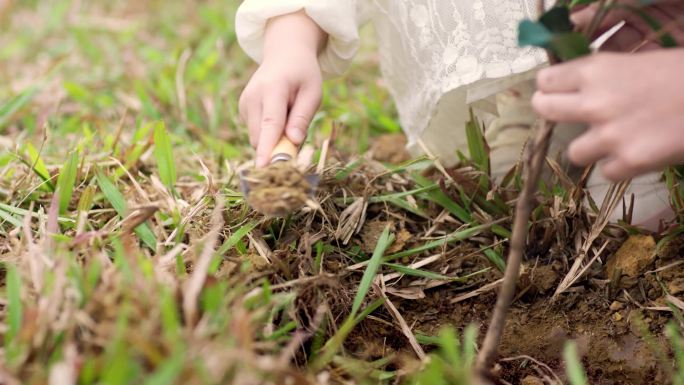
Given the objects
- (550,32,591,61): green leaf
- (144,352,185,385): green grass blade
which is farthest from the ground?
(550,32,591,61): green leaf

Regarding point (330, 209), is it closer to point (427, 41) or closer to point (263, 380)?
point (427, 41)

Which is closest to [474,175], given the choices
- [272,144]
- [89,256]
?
[272,144]

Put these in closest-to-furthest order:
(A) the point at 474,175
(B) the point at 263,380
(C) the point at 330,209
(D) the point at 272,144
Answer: (B) the point at 263,380
(D) the point at 272,144
(C) the point at 330,209
(A) the point at 474,175

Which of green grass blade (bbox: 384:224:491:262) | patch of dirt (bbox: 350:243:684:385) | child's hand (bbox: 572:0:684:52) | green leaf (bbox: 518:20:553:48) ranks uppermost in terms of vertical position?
green leaf (bbox: 518:20:553:48)

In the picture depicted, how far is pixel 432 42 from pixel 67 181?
677 millimetres

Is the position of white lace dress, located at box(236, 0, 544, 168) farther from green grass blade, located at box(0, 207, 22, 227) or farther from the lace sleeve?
green grass blade, located at box(0, 207, 22, 227)

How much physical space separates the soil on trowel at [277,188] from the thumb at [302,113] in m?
0.10

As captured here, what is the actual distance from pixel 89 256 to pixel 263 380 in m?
0.36

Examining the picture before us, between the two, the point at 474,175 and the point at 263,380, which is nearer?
the point at 263,380

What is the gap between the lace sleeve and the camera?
4.12 feet

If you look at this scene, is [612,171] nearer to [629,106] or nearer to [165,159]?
[629,106]

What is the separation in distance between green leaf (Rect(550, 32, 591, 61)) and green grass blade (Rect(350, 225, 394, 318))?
429mm

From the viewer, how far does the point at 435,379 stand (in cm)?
79

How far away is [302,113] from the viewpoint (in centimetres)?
114
